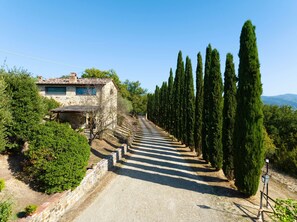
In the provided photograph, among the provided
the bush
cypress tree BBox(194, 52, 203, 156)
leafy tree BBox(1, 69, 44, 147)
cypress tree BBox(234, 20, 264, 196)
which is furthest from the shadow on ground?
leafy tree BBox(1, 69, 44, 147)

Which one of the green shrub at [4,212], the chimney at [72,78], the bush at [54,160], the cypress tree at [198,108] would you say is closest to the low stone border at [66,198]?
the bush at [54,160]

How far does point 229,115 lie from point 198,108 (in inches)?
276

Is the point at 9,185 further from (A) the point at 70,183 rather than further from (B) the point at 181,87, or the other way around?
(B) the point at 181,87

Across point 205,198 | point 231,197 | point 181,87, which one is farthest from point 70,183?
point 181,87

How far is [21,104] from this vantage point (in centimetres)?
1044

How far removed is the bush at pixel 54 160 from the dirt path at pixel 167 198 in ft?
4.87

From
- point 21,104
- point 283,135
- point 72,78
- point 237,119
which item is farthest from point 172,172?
point 283,135

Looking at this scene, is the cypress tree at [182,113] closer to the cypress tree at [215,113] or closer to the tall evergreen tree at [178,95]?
the tall evergreen tree at [178,95]

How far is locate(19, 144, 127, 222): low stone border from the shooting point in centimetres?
631

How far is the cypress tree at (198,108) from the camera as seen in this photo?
18.2m

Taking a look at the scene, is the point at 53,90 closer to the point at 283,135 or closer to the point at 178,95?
the point at 178,95

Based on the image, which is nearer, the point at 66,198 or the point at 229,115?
the point at 66,198

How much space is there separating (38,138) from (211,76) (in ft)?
39.7

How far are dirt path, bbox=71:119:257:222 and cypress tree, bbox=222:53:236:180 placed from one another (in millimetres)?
1062
